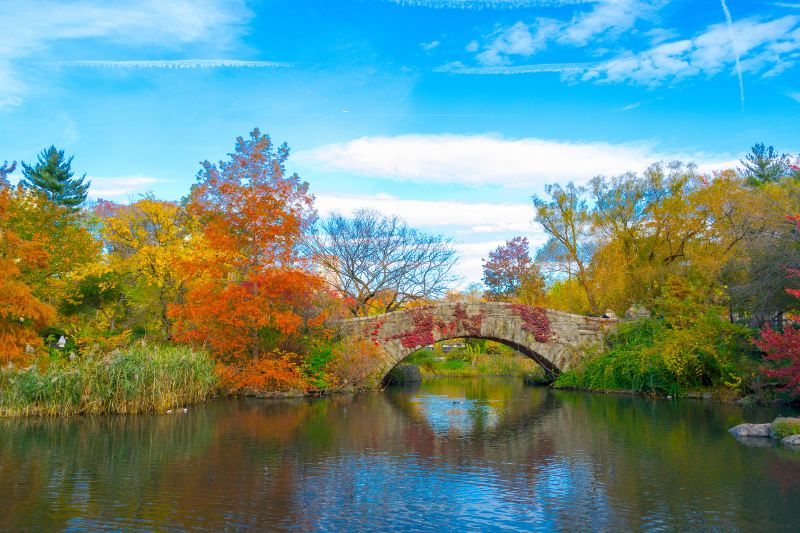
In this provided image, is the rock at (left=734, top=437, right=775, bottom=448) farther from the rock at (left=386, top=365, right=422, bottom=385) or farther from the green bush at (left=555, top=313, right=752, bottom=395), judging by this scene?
the rock at (left=386, top=365, right=422, bottom=385)

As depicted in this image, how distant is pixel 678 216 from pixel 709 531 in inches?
833

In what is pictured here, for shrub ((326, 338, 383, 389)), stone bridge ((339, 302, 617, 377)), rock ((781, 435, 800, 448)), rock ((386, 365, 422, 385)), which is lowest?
rock ((781, 435, 800, 448))

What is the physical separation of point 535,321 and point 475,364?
11321 millimetres

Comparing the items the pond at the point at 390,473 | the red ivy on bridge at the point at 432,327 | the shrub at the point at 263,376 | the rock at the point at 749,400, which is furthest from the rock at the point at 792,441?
the shrub at the point at 263,376

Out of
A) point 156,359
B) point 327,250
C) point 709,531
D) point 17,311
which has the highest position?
point 327,250

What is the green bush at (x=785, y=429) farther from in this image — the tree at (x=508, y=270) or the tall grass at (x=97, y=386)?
the tree at (x=508, y=270)

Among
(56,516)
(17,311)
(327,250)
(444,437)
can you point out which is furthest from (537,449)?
(327,250)

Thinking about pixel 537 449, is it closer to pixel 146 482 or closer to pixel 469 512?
pixel 469 512

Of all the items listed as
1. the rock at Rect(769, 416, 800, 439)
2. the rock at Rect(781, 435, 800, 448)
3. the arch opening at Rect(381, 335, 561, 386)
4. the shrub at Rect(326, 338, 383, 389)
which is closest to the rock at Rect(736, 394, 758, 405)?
the rock at Rect(769, 416, 800, 439)

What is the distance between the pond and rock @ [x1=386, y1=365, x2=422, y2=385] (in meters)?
11.1

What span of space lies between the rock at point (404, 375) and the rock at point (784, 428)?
16.2 m

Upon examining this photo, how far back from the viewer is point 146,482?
875 centimetres

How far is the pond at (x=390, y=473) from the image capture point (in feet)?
23.6

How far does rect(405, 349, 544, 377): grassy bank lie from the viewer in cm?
3267
